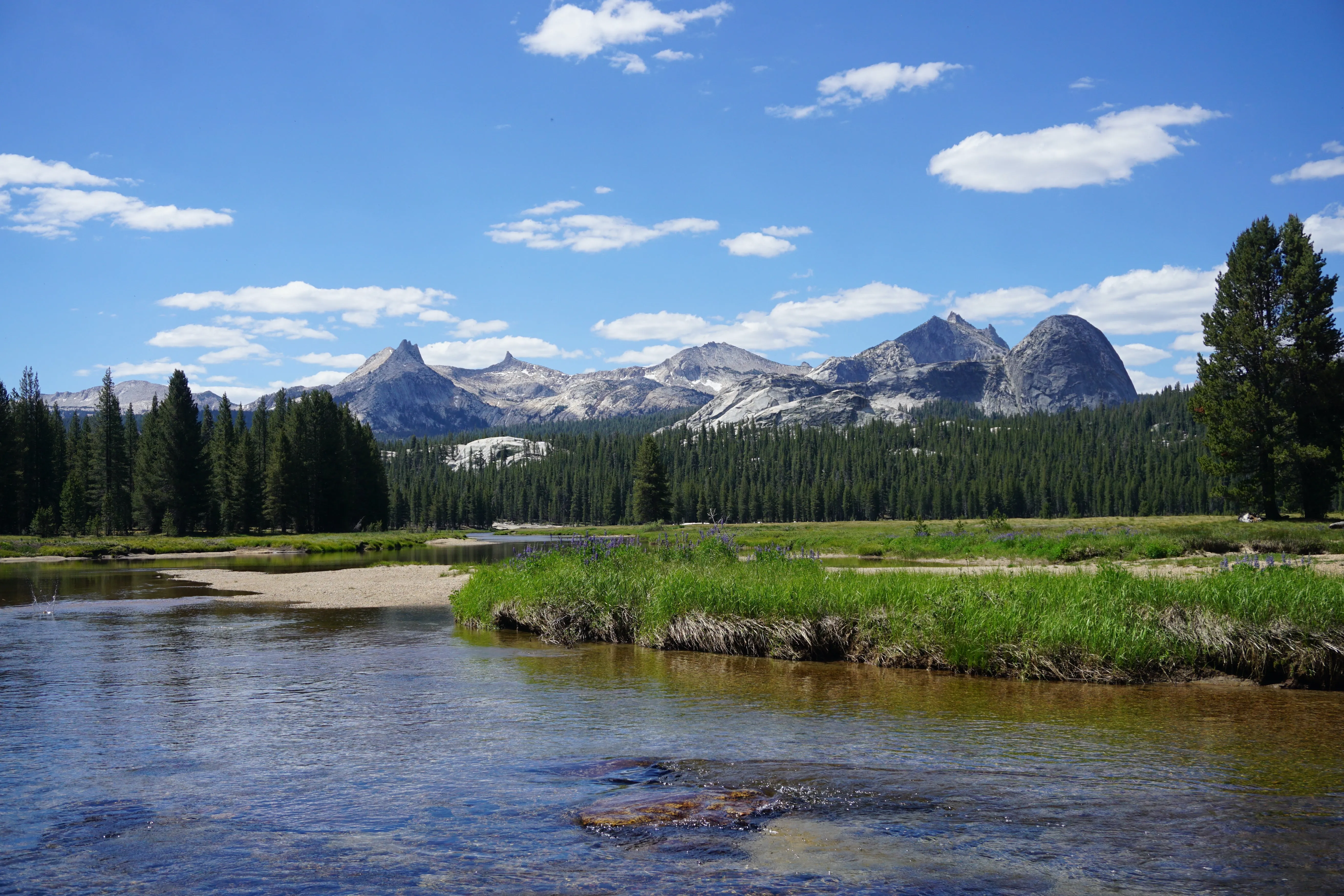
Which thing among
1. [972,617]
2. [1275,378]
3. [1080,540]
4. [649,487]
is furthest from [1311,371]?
[649,487]

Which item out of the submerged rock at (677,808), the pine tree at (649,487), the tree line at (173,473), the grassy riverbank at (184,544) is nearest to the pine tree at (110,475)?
the tree line at (173,473)

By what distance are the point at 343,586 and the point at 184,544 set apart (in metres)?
47.7

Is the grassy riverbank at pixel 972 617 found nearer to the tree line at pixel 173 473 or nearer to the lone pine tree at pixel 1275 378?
the lone pine tree at pixel 1275 378

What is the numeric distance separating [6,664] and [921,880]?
20812mm

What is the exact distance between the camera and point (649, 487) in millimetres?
109875

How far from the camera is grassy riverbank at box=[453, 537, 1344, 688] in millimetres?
14859

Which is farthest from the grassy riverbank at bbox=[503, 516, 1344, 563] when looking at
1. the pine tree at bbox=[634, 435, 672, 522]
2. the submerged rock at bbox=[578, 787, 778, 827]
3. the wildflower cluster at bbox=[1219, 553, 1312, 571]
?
the pine tree at bbox=[634, 435, 672, 522]

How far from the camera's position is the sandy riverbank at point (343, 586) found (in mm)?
32625

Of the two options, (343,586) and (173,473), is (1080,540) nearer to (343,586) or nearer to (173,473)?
(343,586)

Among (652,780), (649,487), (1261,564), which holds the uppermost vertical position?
(649,487)

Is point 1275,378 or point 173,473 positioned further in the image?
point 173,473

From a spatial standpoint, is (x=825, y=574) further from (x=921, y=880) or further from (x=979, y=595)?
(x=921, y=880)

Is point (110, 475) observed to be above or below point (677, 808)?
above

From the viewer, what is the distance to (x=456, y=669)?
59.2 feet
